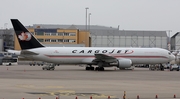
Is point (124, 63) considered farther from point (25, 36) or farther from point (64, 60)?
point (25, 36)

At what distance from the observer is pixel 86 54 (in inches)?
2165

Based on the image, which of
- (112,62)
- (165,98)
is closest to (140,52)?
(112,62)

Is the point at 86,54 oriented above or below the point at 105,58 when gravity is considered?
above

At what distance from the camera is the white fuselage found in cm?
5400

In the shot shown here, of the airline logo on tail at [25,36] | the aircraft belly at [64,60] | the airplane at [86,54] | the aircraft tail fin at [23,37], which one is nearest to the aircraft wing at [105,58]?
the airplane at [86,54]

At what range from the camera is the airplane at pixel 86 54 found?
175 ft

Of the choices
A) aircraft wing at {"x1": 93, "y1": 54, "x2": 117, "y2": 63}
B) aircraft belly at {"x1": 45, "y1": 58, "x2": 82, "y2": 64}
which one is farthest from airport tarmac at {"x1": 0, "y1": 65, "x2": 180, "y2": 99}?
aircraft belly at {"x1": 45, "y1": 58, "x2": 82, "y2": 64}

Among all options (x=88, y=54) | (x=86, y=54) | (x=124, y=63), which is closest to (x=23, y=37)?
(x=86, y=54)

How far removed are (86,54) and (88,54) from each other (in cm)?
32

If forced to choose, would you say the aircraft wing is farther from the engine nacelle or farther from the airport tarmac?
the airport tarmac

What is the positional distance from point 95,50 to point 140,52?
6730mm

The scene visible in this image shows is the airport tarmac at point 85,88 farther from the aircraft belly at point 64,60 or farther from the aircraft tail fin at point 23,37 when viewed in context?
the aircraft belly at point 64,60

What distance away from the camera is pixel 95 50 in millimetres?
55969

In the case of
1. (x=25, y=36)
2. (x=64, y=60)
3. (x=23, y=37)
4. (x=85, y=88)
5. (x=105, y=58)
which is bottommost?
(x=85, y=88)
